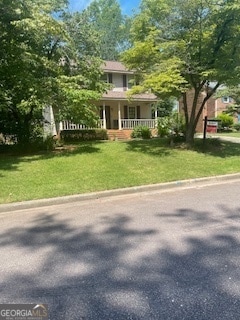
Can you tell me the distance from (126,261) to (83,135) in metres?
16.6

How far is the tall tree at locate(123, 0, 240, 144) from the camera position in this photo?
1134 centimetres

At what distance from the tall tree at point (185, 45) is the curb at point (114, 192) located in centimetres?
440

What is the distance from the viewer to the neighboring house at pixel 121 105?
78.7ft

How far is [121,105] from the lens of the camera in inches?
1044

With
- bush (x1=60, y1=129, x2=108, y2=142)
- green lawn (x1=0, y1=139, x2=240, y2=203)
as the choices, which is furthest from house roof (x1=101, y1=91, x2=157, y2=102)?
green lawn (x1=0, y1=139, x2=240, y2=203)

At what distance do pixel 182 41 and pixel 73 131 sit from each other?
10246mm

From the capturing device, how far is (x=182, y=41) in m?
12.0

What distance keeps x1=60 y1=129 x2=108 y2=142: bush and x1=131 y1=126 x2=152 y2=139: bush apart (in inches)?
89.8

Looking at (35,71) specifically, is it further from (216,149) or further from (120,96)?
(120,96)

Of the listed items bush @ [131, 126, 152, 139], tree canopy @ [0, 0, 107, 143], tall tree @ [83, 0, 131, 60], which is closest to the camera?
tree canopy @ [0, 0, 107, 143]

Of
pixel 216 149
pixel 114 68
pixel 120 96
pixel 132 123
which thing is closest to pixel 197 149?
pixel 216 149

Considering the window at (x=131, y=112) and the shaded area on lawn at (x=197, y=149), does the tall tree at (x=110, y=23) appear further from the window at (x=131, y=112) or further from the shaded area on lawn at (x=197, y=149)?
the shaded area on lawn at (x=197, y=149)

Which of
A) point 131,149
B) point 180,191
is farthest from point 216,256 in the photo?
point 131,149

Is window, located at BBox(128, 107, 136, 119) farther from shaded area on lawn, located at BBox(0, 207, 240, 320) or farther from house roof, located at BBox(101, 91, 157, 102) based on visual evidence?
shaded area on lawn, located at BBox(0, 207, 240, 320)
